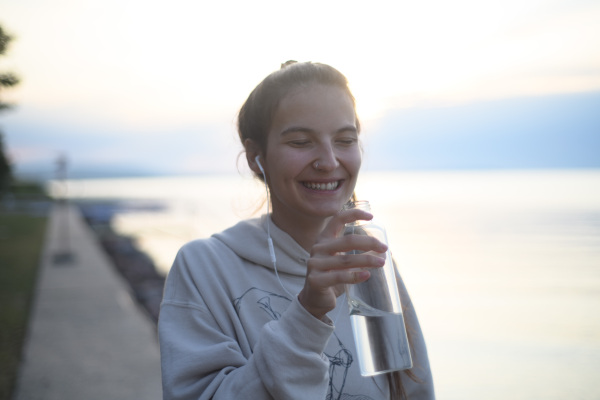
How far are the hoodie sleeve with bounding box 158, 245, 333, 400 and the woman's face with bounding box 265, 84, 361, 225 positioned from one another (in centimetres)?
38

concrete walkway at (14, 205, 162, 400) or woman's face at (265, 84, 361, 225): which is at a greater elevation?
woman's face at (265, 84, 361, 225)

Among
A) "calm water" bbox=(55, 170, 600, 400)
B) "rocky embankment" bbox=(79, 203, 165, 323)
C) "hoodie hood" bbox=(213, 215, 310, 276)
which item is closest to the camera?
"hoodie hood" bbox=(213, 215, 310, 276)

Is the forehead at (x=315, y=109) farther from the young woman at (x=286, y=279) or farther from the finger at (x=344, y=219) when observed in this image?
the finger at (x=344, y=219)

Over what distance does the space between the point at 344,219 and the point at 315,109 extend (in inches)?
15.9

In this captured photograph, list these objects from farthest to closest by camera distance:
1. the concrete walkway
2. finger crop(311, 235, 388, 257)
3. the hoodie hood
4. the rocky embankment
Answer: the rocky embankment < the concrete walkway < the hoodie hood < finger crop(311, 235, 388, 257)

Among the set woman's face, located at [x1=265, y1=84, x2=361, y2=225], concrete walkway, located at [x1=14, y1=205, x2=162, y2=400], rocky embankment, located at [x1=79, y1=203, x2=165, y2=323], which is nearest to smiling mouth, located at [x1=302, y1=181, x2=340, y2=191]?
woman's face, located at [x1=265, y1=84, x2=361, y2=225]

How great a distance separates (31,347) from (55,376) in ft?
3.47

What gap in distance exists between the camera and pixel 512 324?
19.9ft

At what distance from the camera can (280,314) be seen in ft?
4.98

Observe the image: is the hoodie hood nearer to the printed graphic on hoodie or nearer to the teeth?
the printed graphic on hoodie

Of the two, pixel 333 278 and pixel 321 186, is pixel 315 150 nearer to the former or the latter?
pixel 321 186

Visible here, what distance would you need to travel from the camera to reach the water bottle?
1.23 meters

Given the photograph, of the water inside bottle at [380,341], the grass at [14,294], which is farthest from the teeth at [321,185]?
the grass at [14,294]

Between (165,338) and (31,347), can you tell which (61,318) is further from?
(165,338)
